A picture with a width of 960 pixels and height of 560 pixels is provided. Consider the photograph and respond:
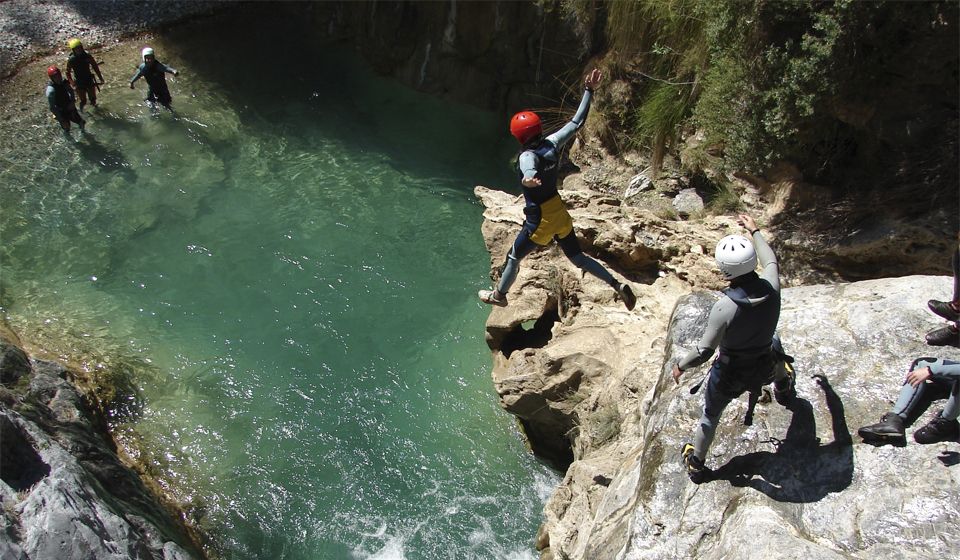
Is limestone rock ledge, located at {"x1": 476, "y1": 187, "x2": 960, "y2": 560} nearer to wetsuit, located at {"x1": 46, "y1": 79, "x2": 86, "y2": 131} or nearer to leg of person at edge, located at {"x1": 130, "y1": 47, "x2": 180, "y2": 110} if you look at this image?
leg of person at edge, located at {"x1": 130, "y1": 47, "x2": 180, "y2": 110}

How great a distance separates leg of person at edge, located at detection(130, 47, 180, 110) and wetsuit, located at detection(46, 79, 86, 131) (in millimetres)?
888

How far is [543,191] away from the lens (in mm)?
5953

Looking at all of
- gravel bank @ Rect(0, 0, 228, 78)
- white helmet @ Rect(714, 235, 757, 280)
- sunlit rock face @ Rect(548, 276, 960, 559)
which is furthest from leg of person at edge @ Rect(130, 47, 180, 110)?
white helmet @ Rect(714, 235, 757, 280)

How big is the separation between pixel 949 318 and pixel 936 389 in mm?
741

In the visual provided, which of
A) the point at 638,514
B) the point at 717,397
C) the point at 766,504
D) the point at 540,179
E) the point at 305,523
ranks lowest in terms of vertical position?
the point at 305,523

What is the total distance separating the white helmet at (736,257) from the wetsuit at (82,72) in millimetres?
10770

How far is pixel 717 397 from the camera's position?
4.04m

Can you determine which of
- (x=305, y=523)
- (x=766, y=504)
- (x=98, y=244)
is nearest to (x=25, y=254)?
(x=98, y=244)

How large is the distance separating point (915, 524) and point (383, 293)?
6563 millimetres

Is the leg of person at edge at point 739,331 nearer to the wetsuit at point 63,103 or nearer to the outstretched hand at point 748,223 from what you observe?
the outstretched hand at point 748,223

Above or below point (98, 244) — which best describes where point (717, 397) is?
above

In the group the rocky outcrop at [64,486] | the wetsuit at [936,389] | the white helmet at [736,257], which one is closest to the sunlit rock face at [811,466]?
the wetsuit at [936,389]

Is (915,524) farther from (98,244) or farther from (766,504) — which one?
(98,244)

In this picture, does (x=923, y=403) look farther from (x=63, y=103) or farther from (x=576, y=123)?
(x=63, y=103)
